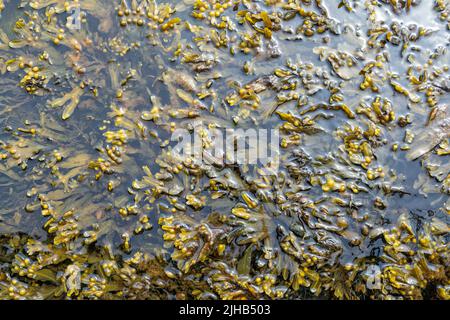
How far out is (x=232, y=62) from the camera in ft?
6.31

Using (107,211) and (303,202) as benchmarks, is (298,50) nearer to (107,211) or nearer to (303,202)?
(303,202)

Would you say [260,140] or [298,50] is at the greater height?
[298,50]

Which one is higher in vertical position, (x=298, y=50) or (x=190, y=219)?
(x=298, y=50)

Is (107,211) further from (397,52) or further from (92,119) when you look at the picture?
(397,52)

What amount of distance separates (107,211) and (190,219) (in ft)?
1.22

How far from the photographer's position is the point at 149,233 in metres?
1.84

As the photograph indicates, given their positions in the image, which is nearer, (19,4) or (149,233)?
(149,233)

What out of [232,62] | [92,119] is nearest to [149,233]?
[92,119]

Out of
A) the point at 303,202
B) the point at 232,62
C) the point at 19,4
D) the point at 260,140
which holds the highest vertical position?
the point at 19,4
